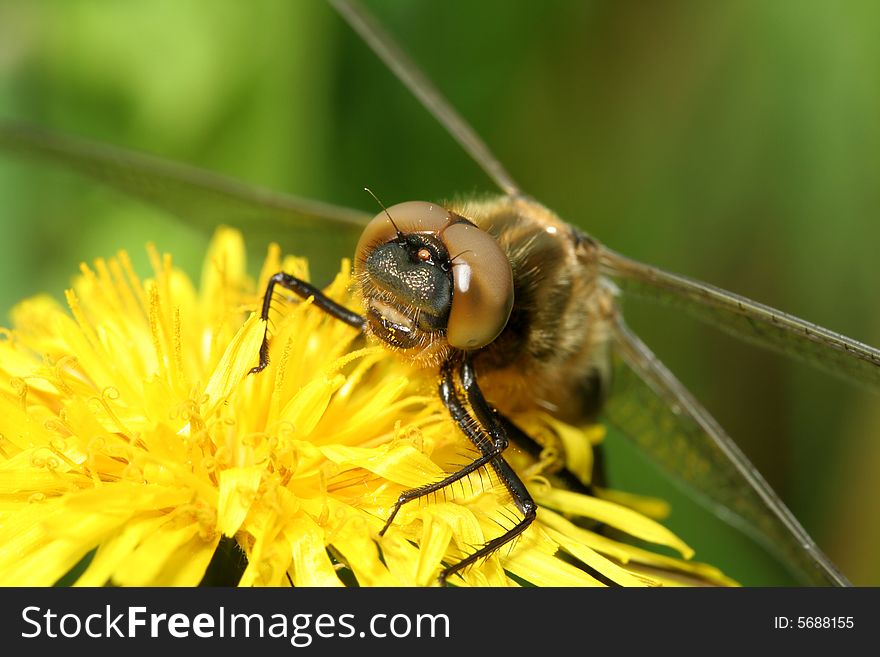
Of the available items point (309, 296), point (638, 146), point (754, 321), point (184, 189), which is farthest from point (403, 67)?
point (638, 146)

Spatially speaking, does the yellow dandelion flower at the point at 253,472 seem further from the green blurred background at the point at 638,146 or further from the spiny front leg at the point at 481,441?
the green blurred background at the point at 638,146

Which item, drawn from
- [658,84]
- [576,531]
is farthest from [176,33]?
[576,531]

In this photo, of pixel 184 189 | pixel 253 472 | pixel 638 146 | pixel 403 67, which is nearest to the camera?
pixel 253 472

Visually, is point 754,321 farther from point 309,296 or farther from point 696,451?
point 309,296

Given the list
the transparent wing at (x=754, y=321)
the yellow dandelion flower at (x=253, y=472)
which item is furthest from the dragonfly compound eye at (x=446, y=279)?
the transparent wing at (x=754, y=321)

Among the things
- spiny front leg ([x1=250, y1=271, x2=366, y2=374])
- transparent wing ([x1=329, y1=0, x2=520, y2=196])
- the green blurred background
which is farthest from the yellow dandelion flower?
the green blurred background

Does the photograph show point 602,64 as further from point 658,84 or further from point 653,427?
point 653,427

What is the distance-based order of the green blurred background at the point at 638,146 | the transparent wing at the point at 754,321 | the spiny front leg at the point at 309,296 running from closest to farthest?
the transparent wing at the point at 754,321, the spiny front leg at the point at 309,296, the green blurred background at the point at 638,146
